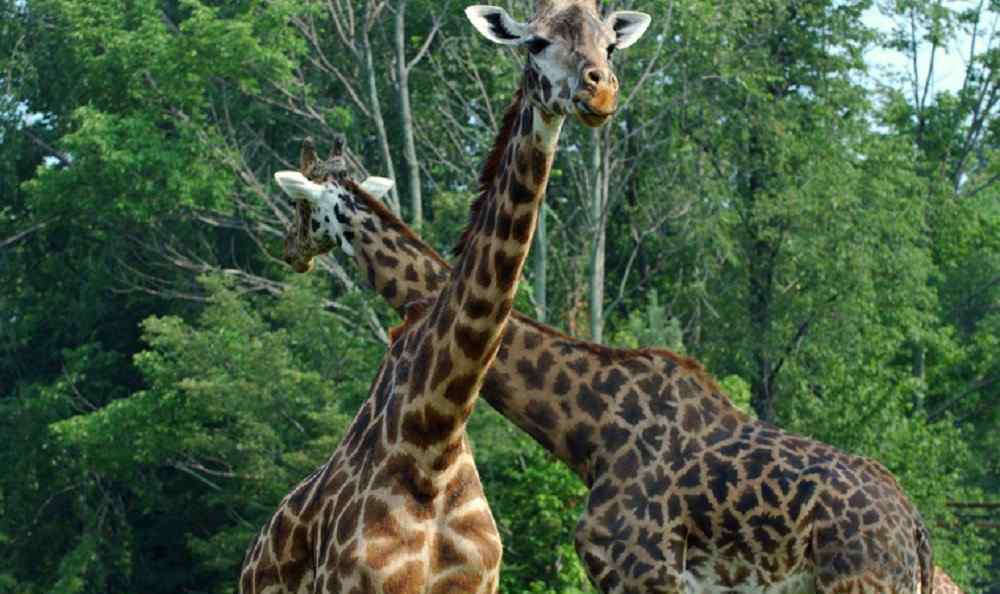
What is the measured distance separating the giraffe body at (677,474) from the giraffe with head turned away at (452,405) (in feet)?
6.82

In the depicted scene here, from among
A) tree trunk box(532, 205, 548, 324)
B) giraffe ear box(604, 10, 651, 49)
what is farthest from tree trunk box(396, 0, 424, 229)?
giraffe ear box(604, 10, 651, 49)

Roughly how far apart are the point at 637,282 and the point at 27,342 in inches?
462

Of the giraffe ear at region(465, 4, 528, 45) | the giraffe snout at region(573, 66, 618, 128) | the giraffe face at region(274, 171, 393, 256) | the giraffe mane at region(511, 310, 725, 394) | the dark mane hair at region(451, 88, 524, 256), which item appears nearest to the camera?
A: the giraffe snout at region(573, 66, 618, 128)

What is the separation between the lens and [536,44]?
688 cm

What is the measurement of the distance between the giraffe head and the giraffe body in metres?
3.25

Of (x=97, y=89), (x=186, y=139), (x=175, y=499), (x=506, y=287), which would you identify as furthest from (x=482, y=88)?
(x=506, y=287)

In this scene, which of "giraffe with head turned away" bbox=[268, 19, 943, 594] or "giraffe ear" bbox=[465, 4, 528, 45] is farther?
"giraffe with head turned away" bbox=[268, 19, 943, 594]

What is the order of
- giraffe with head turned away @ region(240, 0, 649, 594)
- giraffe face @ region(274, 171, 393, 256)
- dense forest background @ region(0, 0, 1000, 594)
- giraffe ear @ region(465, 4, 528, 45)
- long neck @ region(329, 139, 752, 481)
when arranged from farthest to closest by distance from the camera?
dense forest background @ region(0, 0, 1000, 594) < giraffe face @ region(274, 171, 393, 256) < long neck @ region(329, 139, 752, 481) < giraffe with head turned away @ region(240, 0, 649, 594) < giraffe ear @ region(465, 4, 528, 45)

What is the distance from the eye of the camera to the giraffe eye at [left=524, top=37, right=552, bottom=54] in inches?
269

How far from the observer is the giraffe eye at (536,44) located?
6.84 m

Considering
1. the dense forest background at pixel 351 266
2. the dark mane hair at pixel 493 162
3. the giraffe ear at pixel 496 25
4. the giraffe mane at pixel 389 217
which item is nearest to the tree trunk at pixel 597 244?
the dense forest background at pixel 351 266

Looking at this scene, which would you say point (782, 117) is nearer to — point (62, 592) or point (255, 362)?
point (255, 362)

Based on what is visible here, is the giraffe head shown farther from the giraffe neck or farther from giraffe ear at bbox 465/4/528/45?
the giraffe neck

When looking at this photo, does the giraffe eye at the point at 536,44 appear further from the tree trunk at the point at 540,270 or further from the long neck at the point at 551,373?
the tree trunk at the point at 540,270
